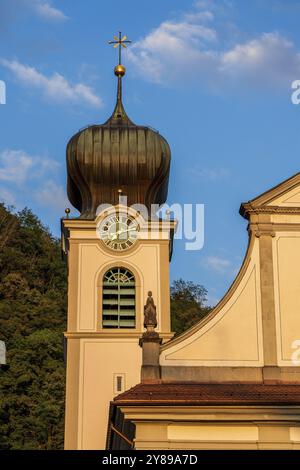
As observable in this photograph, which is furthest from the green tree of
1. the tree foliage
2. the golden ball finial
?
the golden ball finial

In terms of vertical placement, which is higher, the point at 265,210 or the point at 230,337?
the point at 265,210

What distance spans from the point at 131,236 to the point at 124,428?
435 inches

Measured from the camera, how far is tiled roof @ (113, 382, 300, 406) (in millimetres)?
18609

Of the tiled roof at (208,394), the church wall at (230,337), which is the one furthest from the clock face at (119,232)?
the tiled roof at (208,394)

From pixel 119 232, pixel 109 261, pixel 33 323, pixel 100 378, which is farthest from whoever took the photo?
pixel 33 323

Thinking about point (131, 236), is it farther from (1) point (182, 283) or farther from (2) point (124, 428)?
(1) point (182, 283)

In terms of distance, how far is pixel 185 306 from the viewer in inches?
2462

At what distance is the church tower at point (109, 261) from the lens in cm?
2930

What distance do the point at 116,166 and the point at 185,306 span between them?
30589mm

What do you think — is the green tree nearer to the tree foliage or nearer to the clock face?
the tree foliage

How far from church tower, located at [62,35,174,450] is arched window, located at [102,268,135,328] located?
1.2 inches

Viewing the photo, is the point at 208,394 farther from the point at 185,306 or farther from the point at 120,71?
the point at 185,306

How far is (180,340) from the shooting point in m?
20.3

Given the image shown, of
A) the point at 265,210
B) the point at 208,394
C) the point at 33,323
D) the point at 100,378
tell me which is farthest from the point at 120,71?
the point at 33,323
